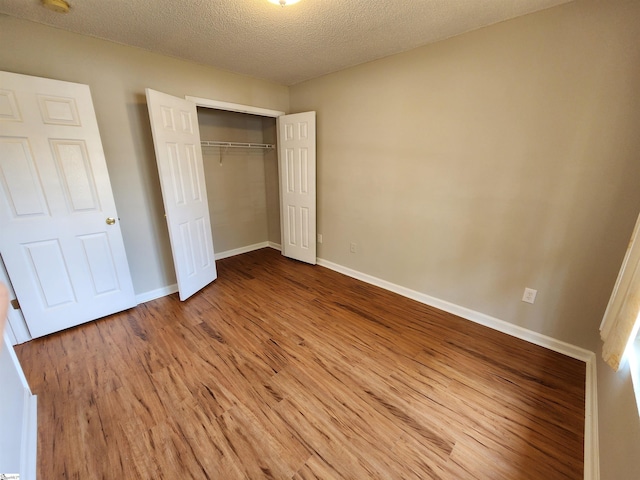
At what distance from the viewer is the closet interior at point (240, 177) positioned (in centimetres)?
371

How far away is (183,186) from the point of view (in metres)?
2.66

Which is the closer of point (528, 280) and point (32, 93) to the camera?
point (32, 93)

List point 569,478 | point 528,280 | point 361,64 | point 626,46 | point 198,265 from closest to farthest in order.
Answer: point 569,478, point 626,46, point 528,280, point 361,64, point 198,265

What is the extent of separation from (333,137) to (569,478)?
325 centimetres

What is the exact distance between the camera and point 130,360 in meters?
1.93

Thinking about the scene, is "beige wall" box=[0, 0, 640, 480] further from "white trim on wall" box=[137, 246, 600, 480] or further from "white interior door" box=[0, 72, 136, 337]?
"white interior door" box=[0, 72, 136, 337]

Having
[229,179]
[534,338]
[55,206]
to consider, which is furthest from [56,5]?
[534,338]

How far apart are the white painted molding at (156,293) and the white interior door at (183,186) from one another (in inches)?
12.1

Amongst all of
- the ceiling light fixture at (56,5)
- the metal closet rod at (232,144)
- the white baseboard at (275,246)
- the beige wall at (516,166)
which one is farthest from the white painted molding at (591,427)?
the metal closet rod at (232,144)

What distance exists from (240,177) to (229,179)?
0.60 feet

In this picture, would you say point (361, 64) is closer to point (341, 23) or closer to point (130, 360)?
point (341, 23)

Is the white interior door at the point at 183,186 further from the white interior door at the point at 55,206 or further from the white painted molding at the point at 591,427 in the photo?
the white painted molding at the point at 591,427

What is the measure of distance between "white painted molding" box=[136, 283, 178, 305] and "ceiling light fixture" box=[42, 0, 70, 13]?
93.2 inches

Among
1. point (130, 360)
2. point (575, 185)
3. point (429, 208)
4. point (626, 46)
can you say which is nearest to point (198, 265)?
point (130, 360)
